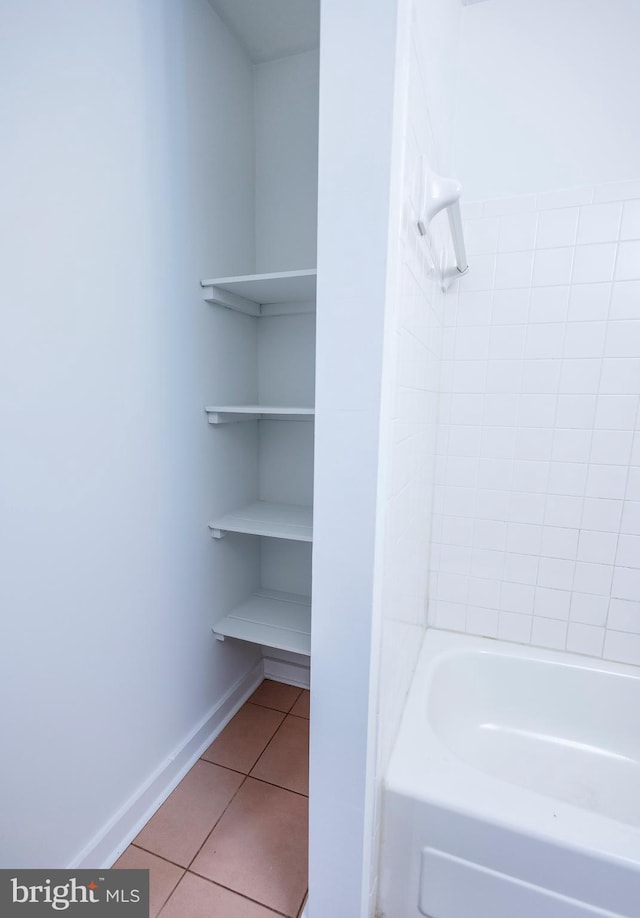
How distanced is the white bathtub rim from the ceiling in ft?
7.33

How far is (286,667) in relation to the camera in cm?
196

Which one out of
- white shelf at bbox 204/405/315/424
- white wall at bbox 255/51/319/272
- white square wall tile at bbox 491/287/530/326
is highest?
white wall at bbox 255/51/319/272

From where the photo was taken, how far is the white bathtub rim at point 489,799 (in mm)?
848

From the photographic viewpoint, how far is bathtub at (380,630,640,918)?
86cm

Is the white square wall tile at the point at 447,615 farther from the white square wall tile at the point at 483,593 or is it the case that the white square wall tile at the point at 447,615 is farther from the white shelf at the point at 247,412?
the white shelf at the point at 247,412

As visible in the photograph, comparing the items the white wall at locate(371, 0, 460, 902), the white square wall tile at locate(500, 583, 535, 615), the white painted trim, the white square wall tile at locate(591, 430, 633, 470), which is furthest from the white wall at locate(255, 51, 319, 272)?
the white painted trim

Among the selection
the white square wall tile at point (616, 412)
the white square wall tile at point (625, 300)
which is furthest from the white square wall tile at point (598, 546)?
the white square wall tile at point (625, 300)

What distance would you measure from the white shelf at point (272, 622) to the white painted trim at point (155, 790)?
1.13 ft

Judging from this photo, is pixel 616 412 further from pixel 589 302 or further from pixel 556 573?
pixel 556 573

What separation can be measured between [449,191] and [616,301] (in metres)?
0.83

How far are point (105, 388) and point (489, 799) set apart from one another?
1.34 meters

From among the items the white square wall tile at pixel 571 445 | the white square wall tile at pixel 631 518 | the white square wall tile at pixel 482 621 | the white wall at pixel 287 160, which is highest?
the white wall at pixel 287 160

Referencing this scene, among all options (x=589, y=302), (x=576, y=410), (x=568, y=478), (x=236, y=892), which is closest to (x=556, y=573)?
(x=568, y=478)

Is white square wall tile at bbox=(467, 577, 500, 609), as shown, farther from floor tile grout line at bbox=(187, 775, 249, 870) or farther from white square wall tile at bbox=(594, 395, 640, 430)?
floor tile grout line at bbox=(187, 775, 249, 870)
